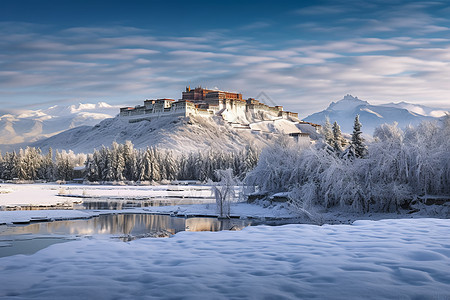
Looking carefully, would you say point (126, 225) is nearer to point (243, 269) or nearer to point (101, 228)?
point (101, 228)

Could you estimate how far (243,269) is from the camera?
10.5m

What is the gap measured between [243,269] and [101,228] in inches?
835

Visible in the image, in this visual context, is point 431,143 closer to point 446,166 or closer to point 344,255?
point 446,166

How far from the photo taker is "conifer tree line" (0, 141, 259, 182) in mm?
100750

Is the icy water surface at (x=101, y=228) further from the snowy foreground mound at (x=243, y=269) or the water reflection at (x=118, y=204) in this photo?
the snowy foreground mound at (x=243, y=269)

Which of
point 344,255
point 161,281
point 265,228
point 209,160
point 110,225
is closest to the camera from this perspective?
point 161,281

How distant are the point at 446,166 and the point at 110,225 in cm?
2895

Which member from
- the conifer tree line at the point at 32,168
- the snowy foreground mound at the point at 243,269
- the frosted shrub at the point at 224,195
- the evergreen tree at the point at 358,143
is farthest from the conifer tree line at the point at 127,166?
the snowy foreground mound at the point at 243,269

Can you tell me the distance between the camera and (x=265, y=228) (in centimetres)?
1922

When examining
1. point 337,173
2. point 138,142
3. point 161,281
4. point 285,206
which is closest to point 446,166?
point 337,173

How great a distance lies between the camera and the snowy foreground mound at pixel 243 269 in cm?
865

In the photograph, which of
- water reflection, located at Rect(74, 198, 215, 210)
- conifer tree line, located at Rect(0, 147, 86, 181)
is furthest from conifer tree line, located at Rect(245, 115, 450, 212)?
conifer tree line, located at Rect(0, 147, 86, 181)

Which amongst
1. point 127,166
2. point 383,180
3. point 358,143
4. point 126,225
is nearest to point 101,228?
point 126,225

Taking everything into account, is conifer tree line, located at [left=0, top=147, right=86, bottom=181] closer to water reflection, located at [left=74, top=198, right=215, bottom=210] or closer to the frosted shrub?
water reflection, located at [left=74, top=198, right=215, bottom=210]
